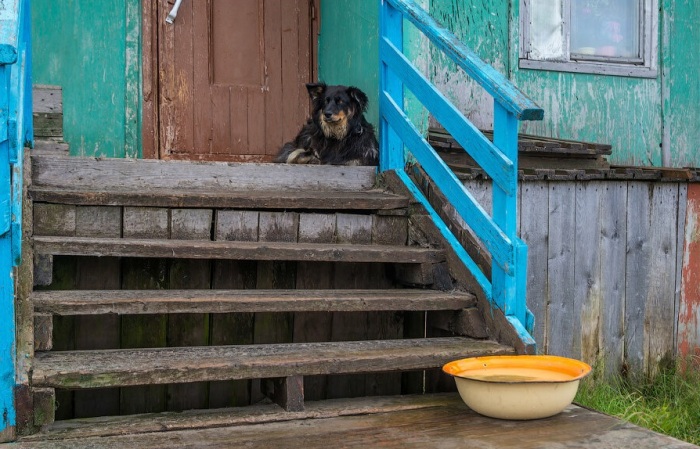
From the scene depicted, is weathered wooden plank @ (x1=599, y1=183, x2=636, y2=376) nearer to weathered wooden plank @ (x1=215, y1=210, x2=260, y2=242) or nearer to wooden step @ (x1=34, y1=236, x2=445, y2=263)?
wooden step @ (x1=34, y1=236, x2=445, y2=263)

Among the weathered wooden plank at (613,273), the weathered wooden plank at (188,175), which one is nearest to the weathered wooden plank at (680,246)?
the weathered wooden plank at (613,273)

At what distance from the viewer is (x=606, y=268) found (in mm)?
4668

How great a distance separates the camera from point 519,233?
169 inches

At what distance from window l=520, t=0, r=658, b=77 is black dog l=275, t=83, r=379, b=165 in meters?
1.45

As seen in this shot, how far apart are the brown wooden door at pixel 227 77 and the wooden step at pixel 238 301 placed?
230cm

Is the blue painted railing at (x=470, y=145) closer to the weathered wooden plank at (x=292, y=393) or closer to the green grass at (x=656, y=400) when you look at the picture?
the green grass at (x=656, y=400)

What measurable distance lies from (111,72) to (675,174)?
3584 mm

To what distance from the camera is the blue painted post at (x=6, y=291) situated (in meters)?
2.36

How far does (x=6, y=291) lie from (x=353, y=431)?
1173 millimetres

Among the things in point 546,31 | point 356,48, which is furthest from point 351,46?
point 546,31

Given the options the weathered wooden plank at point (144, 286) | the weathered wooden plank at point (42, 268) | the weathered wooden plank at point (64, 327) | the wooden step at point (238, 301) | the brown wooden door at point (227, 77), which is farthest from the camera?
the brown wooden door at point (227, 77)

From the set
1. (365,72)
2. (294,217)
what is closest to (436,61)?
(365,72)

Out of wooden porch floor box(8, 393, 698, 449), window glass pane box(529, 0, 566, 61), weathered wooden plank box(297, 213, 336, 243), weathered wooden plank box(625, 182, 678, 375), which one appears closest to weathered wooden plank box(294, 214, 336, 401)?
weathered wooden plank box(297, 213, 336, 243)

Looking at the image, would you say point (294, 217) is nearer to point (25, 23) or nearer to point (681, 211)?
point (25, 23)
